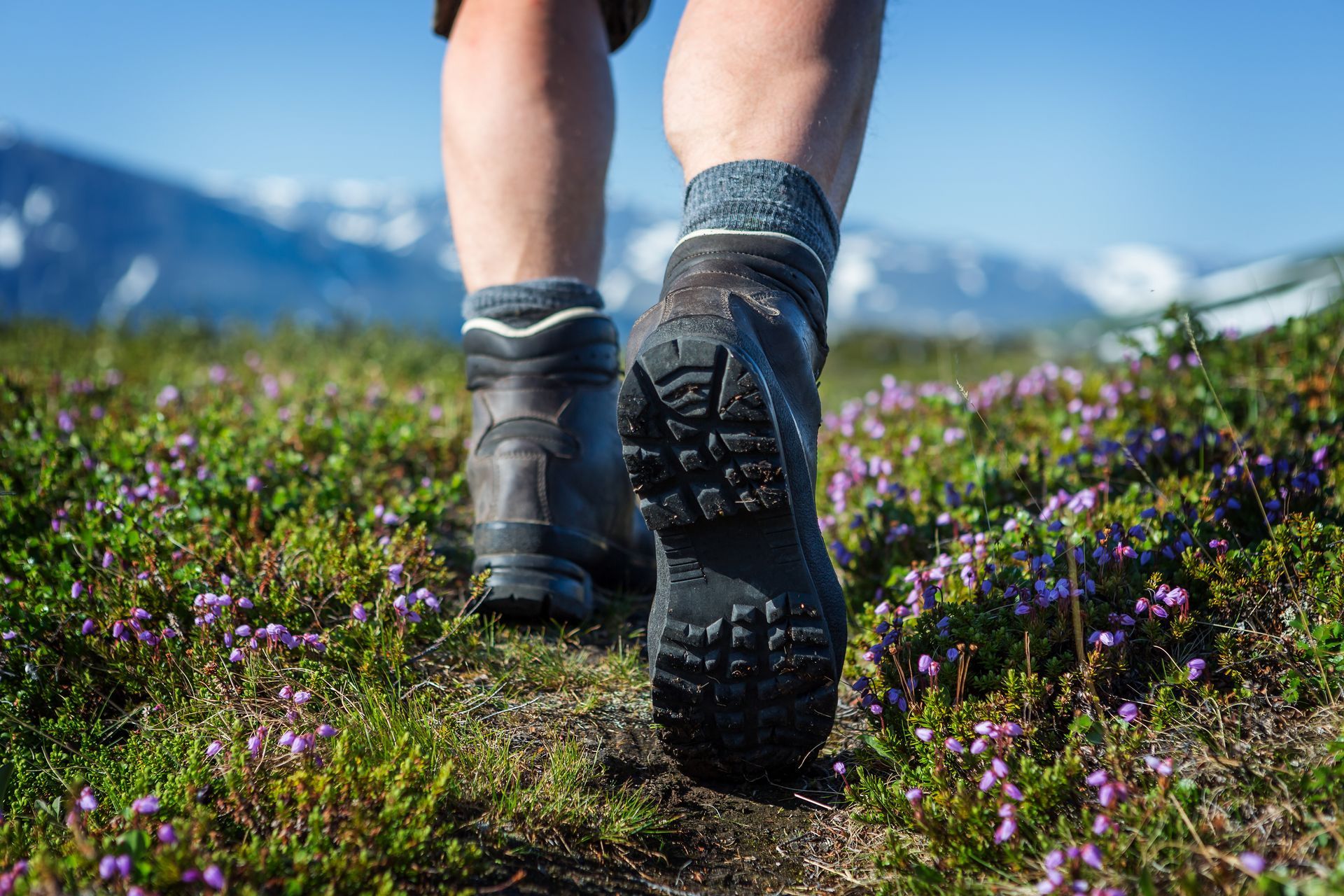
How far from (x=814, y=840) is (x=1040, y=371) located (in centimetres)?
300

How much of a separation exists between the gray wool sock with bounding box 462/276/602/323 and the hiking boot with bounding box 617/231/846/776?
0.81 metres

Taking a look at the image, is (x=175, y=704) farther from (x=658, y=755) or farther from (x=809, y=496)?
(x=809, y=496)

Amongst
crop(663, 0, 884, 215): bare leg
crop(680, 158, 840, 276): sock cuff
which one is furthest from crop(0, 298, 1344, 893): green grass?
crop(663, 0, 884, 215): bare leg

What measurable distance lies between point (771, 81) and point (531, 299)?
95 centimetres

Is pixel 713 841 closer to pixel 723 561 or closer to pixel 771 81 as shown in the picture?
pixel 723 561

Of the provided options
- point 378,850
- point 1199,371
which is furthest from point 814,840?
point 1199,371

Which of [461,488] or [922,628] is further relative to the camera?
[461,488]

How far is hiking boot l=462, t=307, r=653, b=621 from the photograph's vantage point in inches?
88.0

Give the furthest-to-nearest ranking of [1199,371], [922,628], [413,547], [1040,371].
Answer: [1040,371]
[1199,371]
[413,547]
[922,628]

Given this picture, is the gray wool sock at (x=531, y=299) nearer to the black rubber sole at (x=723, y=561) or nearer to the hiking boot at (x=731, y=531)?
the hiking boot at (x=731, y=531)

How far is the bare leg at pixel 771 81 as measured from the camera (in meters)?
1.75

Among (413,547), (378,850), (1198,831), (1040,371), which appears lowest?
(378,850)

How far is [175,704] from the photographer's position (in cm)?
179

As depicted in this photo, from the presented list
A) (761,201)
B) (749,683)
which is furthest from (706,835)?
(761,201)
